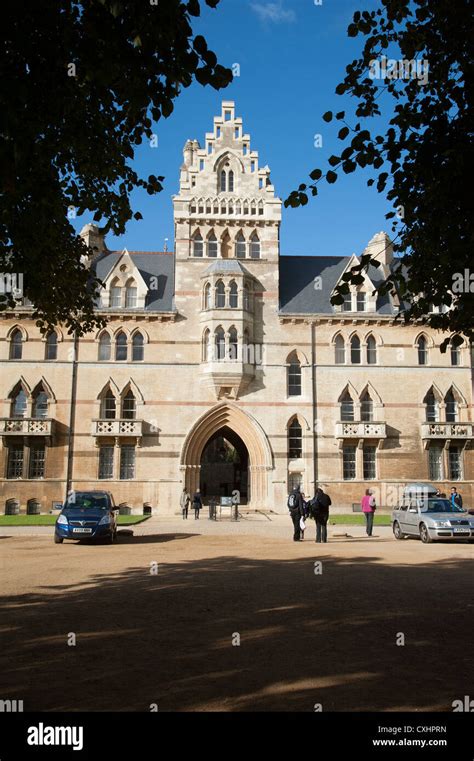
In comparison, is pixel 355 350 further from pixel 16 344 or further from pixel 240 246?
pixel 16 344

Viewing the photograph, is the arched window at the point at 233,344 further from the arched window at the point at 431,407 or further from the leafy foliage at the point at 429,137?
the leafy foliage at the point at 429,137

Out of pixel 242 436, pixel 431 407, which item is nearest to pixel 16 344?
pixel 242 436

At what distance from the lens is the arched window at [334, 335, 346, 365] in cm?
3609

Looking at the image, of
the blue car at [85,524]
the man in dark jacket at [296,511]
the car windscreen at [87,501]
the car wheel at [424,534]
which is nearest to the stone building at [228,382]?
the car windscreen at [87,501]

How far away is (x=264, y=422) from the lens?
34.8m

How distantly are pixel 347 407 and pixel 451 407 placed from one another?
6.21m

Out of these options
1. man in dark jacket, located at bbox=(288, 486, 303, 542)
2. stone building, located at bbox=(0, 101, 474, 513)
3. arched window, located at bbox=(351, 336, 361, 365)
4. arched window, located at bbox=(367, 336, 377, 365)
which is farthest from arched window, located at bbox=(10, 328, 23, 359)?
man in dark jacket, located at bbox=(288, 486, 303, 542)

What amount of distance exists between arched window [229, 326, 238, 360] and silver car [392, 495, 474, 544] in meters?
14.7

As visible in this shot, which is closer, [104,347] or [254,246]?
[104,347]

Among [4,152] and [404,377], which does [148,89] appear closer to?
[4,152]

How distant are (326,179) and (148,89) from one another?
2.61 metres

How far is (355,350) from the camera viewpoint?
36.3 metres

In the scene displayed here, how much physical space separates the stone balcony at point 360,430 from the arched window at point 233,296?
29.3 ft
